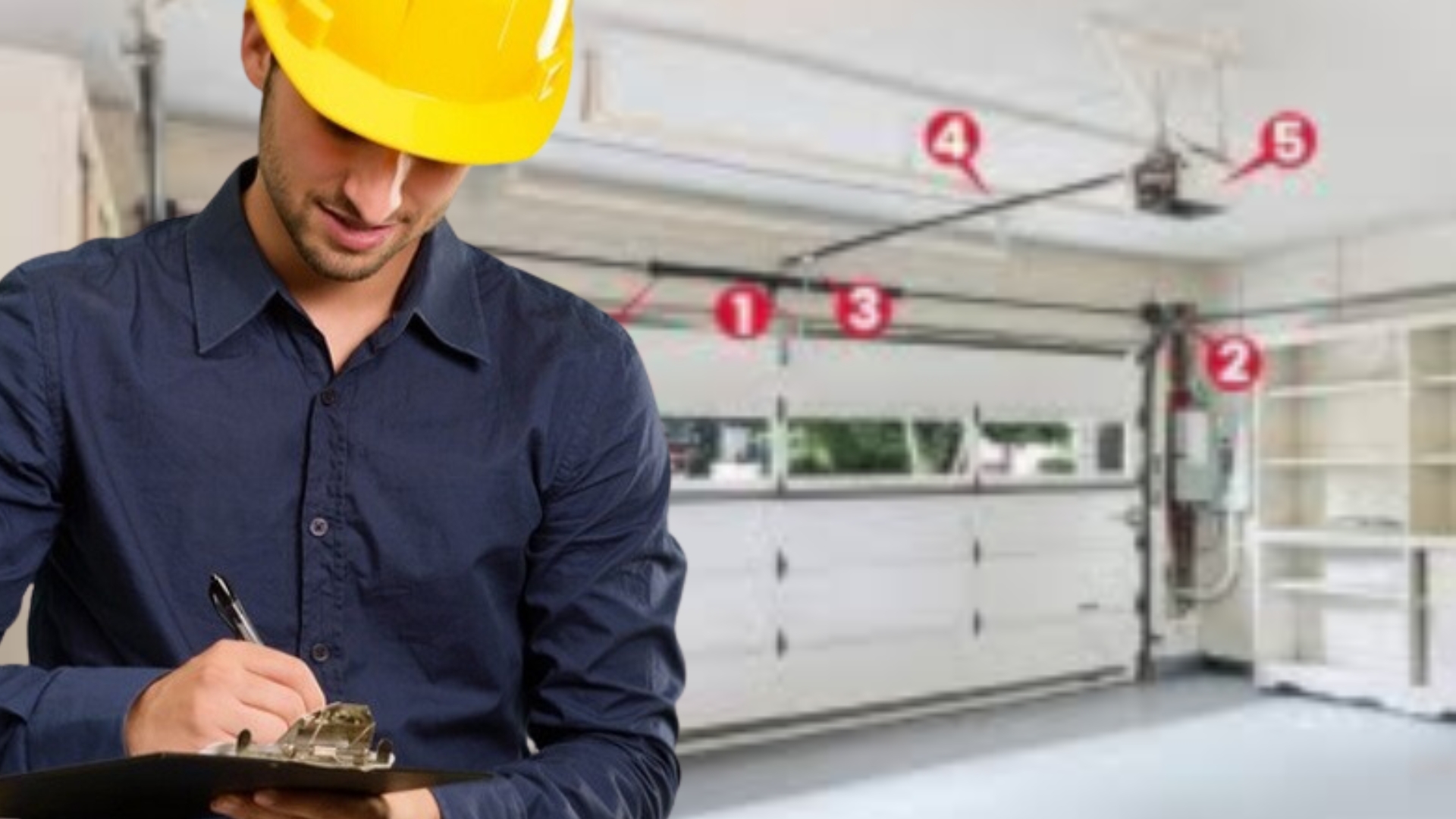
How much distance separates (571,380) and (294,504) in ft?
0.84

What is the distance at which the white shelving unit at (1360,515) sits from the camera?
7328 mm

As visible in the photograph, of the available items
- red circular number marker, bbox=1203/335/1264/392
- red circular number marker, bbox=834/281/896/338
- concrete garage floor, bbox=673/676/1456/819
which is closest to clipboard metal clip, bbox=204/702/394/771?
concrete garage floor, bbox=673/676/1456/819

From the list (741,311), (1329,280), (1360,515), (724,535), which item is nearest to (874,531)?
(724,535)

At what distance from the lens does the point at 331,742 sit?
824 millimetres

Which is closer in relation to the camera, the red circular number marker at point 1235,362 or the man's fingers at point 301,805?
the man's fingers at point 301,805

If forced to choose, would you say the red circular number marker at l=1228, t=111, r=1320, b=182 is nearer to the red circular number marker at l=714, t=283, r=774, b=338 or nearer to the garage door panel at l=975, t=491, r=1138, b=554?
the red circular number marker at l=714, t=283, r=774, b=338

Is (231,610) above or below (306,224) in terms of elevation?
below

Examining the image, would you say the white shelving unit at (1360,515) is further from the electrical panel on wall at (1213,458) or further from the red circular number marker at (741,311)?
the red circular number marker at (741,311)

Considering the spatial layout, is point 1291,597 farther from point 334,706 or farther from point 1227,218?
point 334,706

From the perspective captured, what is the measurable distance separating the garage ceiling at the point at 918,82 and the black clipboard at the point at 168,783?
331 cm

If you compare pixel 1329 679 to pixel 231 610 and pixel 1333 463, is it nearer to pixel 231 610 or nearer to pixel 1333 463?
pixel 1333 463

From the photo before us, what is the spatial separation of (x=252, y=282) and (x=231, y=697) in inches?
14.6

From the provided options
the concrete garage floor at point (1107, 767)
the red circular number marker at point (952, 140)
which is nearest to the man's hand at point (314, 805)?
the red circular number marker at point (952, 140)

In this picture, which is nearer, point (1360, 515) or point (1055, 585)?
point (1360, 515)
